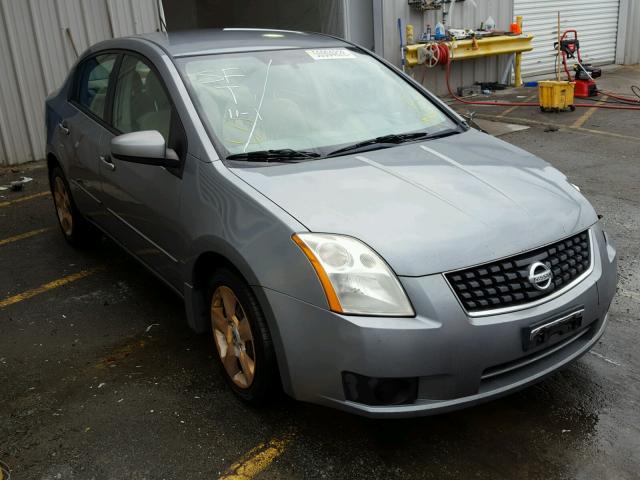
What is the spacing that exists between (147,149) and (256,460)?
1.53 meters

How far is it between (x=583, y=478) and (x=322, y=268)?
4.21ft

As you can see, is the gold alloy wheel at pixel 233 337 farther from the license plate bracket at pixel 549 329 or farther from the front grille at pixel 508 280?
the license plate bracket at pixel 549 329

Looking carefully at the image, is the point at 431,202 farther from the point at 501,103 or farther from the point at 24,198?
the point at 501,103

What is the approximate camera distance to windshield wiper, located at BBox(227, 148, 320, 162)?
3088 millimetres

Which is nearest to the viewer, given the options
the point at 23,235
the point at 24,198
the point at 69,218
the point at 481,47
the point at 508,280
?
the point at 508,280

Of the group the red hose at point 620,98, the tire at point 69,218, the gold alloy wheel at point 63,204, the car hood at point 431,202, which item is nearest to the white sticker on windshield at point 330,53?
the car hood at point 431,202

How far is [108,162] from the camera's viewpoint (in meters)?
3.93

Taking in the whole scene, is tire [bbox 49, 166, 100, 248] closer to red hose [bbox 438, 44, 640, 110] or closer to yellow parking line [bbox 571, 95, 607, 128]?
yellow parking line [bbox 571, 95, 607, 128]

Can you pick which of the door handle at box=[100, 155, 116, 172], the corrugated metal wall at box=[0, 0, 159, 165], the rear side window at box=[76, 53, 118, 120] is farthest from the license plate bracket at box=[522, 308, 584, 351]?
the corrugated metal wall at box=[0, 0, 159, 165]

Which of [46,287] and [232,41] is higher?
[232,41]

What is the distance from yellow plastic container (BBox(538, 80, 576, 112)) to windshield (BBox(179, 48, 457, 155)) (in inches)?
257

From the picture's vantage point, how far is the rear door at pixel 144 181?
329 cm

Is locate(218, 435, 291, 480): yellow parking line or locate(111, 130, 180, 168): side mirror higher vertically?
locate(111, 130, 180, 168): side mirror

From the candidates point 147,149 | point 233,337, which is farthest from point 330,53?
point 233,337
